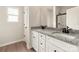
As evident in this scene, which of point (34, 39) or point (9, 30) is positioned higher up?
point (9, 30)

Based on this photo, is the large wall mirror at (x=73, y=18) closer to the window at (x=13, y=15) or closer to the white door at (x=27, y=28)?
the white door at (x=27, y=28)

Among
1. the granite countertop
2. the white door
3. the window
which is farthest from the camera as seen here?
the white door

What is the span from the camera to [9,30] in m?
1.28

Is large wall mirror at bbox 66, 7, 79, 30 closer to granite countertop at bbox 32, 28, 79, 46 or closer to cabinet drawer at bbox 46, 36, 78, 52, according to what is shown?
granite countertop at bbox 32, 28, 79, 46

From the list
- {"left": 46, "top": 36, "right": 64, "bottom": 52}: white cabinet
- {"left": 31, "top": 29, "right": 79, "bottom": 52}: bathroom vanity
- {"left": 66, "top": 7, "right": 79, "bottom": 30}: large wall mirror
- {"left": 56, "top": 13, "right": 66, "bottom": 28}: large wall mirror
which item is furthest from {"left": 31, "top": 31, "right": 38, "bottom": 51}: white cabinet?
{"left": 66, "top": 7, "right": 79, "bottom": 30}: large wall mirror

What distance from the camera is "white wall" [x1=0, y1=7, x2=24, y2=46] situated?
119 cm

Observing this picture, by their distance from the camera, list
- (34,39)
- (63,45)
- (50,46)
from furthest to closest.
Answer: (34,39), (50,46), (63,45)

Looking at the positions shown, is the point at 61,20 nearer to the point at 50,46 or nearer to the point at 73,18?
the point at 73,18

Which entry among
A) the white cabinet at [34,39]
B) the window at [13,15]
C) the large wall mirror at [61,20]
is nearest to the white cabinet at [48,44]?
the white cabinet at [34,39]

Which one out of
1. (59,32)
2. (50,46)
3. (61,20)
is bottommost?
(50,46)

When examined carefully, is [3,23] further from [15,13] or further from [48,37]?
[48,37]

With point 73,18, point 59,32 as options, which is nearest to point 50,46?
point 59,32

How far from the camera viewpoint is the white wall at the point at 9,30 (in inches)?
46.9

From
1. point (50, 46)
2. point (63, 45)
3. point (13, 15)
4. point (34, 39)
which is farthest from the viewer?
point (34, 39)
